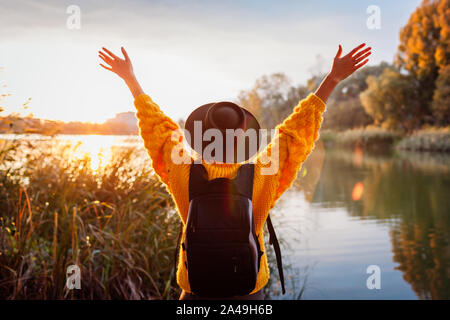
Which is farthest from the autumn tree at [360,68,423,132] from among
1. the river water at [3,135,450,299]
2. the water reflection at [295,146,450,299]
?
the river water at [3,135,450,299]

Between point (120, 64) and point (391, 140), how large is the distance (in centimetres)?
2598

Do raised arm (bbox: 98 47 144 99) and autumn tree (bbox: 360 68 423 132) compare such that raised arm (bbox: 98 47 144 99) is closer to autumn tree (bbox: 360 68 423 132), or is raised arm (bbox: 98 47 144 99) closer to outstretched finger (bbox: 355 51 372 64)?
outstretched finger (bbox: 355 51 372 64)

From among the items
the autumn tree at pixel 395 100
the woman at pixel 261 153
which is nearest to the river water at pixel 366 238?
the woman at pixel 261 153

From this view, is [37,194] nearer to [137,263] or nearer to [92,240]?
[92,240]

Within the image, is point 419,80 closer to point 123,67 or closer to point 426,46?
point 426,46

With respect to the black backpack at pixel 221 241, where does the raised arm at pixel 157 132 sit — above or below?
above

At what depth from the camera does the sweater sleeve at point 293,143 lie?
54.5 inches

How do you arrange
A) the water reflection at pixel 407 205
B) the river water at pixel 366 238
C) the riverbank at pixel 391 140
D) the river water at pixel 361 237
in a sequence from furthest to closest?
the riverbank at pixel 391 140 → the water reflection at pixel 407 205 → the river water at pixel 366 238 → the river water at pixel 361 237

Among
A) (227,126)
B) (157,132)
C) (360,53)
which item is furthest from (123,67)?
(360,53)

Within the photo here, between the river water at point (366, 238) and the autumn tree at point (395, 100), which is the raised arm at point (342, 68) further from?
the autumn tree at point (395, 100)

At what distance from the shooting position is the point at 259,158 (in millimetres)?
1400

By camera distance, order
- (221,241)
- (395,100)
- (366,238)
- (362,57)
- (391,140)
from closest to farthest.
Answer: (221,241) → (362,57) → (366,238) → (395,100) → (391,140)

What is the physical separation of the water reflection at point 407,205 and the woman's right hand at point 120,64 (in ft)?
12.5

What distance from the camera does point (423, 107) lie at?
1008 inches
